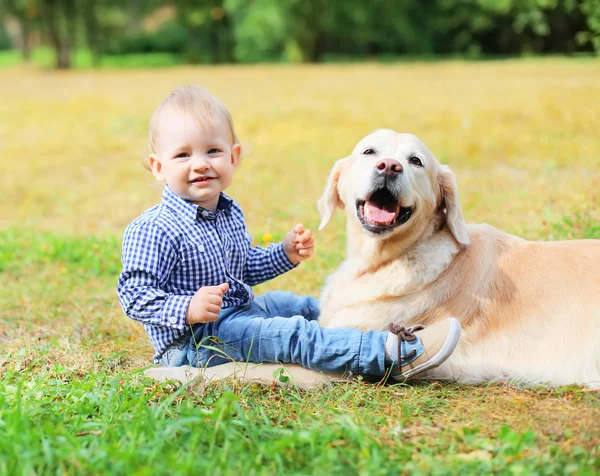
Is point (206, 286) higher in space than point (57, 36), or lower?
lower

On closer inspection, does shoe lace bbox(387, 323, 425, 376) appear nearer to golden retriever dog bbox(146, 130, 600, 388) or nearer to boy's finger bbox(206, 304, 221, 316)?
golden retriever dog bbox(146, 130, 600, 388)

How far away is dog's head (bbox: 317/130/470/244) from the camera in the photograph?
2.98m

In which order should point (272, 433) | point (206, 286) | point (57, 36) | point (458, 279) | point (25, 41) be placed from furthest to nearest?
point (25, 41) < point (57, 36) < point (458, 279) < point (206, 286) < point (272, 433)

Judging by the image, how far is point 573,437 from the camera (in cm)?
221

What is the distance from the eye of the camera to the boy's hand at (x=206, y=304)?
2.74m

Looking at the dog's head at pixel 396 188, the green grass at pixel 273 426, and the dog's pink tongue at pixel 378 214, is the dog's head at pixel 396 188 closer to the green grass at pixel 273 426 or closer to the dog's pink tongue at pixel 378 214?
the dog's pink tongue at pixel 378 214

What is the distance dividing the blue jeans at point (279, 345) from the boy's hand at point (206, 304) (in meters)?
0.21

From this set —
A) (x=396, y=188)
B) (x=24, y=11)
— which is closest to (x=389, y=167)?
(x=396, y=188)

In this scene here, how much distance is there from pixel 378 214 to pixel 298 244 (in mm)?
542

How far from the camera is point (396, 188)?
117 inches

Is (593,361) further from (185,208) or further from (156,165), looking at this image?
(156,165)

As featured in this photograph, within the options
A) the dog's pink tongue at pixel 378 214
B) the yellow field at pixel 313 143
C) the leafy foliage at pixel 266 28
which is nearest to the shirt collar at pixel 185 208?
the dog's pink tongue at pixel 378 214

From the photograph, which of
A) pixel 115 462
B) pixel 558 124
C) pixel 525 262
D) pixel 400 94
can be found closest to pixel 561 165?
pixel 558 124

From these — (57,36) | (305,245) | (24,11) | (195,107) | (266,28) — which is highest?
(24,11)
